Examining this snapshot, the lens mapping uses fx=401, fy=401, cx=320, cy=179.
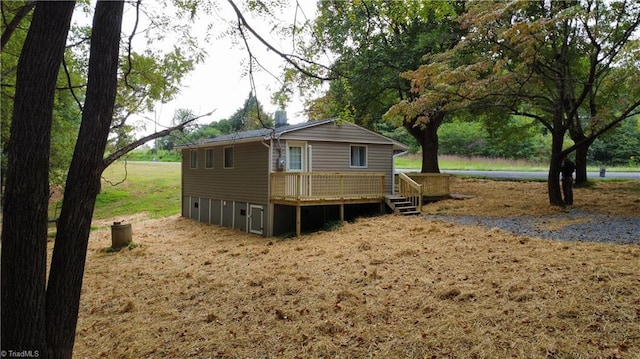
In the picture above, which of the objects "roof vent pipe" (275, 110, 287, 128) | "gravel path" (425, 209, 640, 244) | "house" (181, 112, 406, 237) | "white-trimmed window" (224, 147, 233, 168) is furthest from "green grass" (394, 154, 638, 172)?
"gravel path" (425, 209, 640, 244)

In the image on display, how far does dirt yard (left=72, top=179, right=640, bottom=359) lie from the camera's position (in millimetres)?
4273

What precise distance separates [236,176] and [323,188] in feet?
13.8

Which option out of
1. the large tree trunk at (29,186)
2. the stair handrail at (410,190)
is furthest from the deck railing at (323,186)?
the large tree trunk at (29,186)

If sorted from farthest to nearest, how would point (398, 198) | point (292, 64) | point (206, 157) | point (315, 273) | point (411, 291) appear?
point (206, 157), point (398, 198), point (315, 273), point (411, 291), point (292, 64)

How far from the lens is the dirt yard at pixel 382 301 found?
4273mm

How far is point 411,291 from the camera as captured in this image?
5.91 m

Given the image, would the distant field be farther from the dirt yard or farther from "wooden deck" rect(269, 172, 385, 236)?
the dirt yard

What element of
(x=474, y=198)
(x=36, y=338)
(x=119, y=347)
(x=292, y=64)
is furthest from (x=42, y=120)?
(x=474, y=198)

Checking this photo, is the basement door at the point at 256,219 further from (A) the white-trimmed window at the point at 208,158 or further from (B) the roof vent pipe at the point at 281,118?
(A) the white-trimmed window at the point at 208,158

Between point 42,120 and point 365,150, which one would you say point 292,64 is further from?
point 365,150

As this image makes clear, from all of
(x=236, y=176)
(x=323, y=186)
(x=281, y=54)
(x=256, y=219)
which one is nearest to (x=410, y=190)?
(x=323, y=186)

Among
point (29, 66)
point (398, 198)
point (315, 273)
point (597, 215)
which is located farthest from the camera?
point (398, 198)

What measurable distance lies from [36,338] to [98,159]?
1.30 metres

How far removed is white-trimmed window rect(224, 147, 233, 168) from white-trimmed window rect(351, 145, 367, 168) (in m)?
4.93
